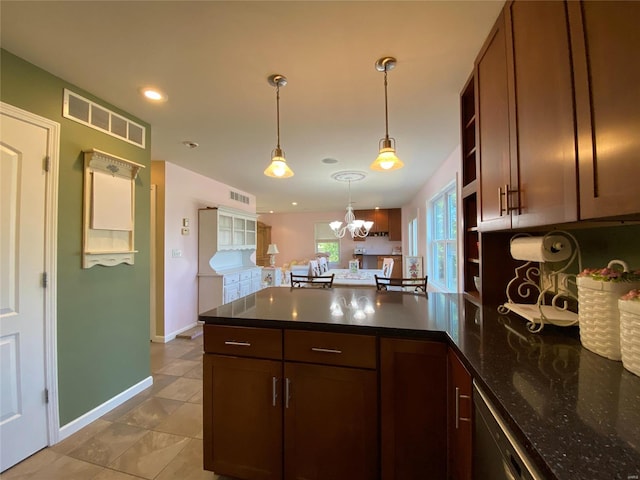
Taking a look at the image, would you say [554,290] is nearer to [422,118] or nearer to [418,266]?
[422,118]

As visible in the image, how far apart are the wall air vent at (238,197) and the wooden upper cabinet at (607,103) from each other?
4.99 meters

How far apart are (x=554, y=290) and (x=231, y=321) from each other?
1.72 m

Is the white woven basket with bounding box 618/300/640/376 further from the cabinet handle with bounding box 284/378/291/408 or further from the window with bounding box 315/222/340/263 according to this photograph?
the window with bounding box 315/222/340/263

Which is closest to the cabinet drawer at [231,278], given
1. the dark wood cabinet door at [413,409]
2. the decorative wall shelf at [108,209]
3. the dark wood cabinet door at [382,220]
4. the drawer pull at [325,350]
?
the decorative wall shelf at [108,209]

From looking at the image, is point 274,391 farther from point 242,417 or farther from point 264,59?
point 264,59

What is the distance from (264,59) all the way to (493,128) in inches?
52.1

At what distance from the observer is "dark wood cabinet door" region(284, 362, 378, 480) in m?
1.24

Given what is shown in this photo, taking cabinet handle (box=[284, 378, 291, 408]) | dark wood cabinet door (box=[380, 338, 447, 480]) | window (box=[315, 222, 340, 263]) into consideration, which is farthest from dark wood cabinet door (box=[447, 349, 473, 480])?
window (box=[315, 222, 340, 263])

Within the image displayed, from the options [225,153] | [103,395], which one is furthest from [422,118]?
[103,395]

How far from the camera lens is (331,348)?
129 cm

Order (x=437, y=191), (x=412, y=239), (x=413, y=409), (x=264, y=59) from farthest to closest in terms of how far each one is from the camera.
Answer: (x=412, y=239)
(x=437, y=191)
(x=264, y=59)
(x=413, y=409)

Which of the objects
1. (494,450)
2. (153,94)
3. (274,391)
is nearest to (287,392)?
(274,391)

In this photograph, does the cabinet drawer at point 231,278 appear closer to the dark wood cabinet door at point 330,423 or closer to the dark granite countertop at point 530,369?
the dark granite countertop at point 530,369

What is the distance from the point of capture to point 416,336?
47.9 inches
